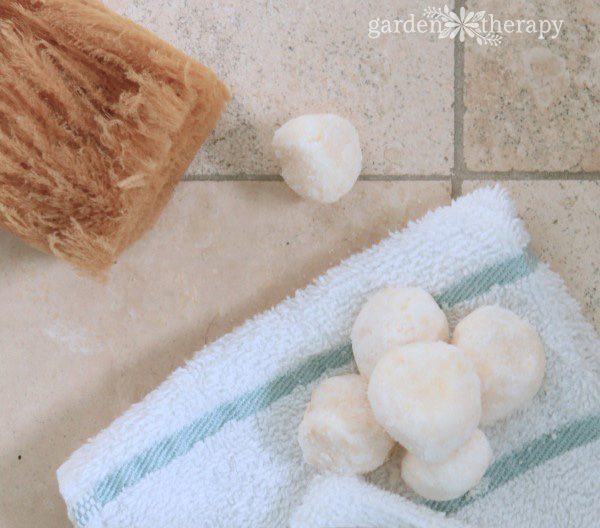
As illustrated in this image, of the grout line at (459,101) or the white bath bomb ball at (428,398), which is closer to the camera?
the white bath bomb ball at (428,398)

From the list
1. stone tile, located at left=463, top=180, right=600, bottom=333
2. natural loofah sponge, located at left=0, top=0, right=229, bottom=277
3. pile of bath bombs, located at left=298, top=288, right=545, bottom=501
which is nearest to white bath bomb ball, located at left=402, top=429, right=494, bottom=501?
pile of bath bombs, located at left=298, top=288, right=545, bottom=501

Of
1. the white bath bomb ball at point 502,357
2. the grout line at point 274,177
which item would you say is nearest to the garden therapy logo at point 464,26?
the grout line at point 274,177

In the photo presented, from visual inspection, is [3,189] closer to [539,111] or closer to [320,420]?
[320,420]

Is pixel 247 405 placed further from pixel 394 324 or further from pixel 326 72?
pixel 326 72

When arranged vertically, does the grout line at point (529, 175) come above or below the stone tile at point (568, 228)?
above

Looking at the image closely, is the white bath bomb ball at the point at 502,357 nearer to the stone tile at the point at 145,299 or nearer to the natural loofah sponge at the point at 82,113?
the stone tile at the point at 145,299

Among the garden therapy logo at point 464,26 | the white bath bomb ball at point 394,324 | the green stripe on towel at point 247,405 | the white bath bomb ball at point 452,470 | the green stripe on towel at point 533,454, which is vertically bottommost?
the green stripe on towel at point 533,454

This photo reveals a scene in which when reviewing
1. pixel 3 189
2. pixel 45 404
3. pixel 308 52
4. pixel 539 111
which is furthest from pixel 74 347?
pixel 539 111
